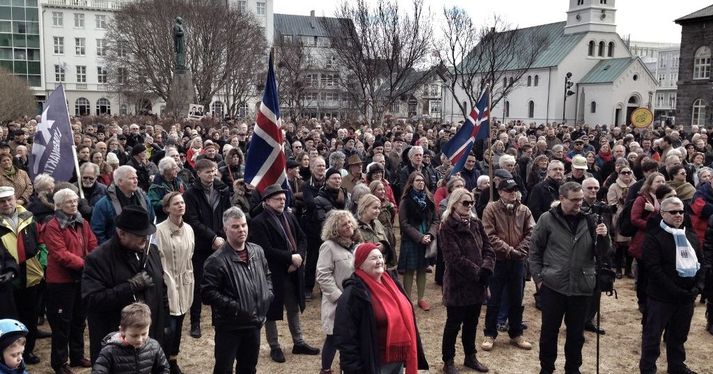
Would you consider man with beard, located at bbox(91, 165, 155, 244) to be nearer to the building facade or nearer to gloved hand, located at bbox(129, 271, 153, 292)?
gloved hand, located at bbox(129, 271, 153, 292)

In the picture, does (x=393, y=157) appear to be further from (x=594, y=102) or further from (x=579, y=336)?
(x=594, y=102)

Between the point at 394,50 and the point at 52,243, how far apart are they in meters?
29.7

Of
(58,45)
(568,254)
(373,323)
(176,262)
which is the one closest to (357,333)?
(373,323)

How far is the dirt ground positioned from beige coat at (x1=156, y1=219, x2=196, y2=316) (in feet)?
3.00

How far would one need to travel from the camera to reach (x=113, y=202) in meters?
6.34

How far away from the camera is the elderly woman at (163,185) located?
741 cm

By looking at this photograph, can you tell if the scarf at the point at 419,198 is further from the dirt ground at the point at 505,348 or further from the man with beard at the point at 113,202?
the man with beard at the point at 113,202

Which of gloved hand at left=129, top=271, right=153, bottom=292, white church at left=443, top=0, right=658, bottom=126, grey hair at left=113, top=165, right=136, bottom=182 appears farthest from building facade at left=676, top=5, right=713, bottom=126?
gloved hand at left=129, top=271, right=153, bottom=292

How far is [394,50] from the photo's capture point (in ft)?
111

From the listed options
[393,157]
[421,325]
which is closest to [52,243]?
[421,325]

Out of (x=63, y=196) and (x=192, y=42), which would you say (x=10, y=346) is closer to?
(x=63, y=196)

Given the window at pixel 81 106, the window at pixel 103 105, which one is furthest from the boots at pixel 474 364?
the window at pixel 103 105

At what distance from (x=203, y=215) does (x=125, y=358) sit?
9.75 ft

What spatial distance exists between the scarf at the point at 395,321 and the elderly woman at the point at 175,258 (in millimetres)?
2111
